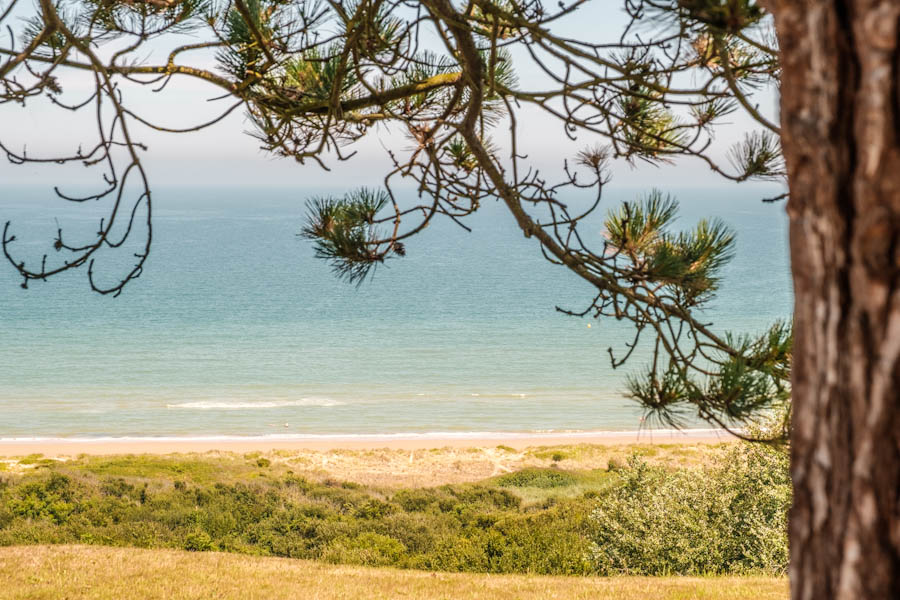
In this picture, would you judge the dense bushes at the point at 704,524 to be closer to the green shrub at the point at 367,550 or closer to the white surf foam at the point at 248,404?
the green shrub at the point at 367,550

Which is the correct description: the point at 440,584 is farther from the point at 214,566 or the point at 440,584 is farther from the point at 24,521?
the point at 24,521

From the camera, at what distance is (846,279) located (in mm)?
753

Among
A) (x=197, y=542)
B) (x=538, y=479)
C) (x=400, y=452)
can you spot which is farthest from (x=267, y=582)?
(x=400, y=452)

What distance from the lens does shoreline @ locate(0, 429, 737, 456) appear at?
1725 cm

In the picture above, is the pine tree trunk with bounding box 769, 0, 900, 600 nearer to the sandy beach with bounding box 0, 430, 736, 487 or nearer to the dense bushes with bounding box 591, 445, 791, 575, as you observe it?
the dense bushes with bounding box 591, 445, 791, 575

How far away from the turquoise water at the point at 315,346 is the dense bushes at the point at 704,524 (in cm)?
629

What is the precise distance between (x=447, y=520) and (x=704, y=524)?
3.61 meters

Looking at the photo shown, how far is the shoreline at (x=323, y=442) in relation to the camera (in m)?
17.2

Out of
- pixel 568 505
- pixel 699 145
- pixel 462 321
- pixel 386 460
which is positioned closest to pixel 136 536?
pixel 568 505

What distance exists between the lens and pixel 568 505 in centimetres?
1134

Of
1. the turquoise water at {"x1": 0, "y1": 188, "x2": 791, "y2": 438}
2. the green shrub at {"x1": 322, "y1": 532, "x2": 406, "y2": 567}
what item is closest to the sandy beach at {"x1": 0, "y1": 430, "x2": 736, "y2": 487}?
the turquoise water at {"x1": 0, "y1": 188, "x2": 791, "y2": 438}

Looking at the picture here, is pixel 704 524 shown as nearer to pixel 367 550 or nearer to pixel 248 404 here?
pixel 367 550

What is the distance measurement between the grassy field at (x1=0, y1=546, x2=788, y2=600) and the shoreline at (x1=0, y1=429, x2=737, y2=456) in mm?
9200

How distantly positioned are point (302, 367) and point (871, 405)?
29.1 m
